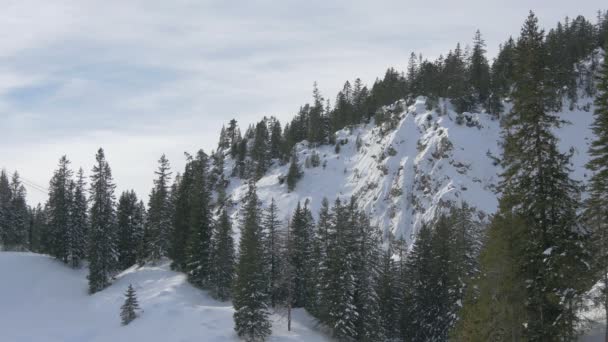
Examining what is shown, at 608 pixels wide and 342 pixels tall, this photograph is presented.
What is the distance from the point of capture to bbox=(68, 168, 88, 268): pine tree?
2891 inches

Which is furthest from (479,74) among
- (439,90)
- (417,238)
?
(417,238)

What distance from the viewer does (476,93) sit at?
109 m

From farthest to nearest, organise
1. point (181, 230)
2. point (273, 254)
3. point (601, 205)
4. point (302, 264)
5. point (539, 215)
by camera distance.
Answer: point (181, 230) → point (273, 254) → point (302, 264) → point (539, 215) → point (601, 205)

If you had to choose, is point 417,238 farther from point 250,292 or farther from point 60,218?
point 60,218

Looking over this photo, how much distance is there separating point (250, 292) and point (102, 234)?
29668 millimetres

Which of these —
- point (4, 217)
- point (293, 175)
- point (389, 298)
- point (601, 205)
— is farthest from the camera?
point (293, 175)

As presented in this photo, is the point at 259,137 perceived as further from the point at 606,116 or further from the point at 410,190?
the point at 606,116

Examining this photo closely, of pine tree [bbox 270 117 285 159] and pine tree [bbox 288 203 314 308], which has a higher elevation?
pine tree [bbox 270 117 285 159]

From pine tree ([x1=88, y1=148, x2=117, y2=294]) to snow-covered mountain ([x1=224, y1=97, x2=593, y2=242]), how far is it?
146ft

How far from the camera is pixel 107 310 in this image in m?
56.9

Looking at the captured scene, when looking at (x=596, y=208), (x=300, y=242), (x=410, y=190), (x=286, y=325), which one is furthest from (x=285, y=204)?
(x=596, y=208)

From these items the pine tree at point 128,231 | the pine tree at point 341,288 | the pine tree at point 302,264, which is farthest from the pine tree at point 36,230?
the pine tree at point 341,288

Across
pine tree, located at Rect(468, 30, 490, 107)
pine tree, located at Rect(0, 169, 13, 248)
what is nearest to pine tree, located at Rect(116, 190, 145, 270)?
pine tree, located at Rect(0, 169, 13, 248)

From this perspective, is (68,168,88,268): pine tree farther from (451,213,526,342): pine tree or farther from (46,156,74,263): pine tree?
(451,213,526,342): pine tree
